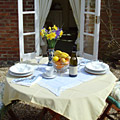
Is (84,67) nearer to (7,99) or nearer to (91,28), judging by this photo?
(7,99)

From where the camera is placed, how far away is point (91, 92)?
2246 millimetres

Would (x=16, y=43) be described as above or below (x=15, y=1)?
below

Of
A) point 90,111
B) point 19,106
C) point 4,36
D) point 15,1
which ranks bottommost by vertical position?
point 19,106

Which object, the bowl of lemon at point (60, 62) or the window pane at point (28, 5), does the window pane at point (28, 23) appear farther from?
the bowl of lemon at point (60, 62)

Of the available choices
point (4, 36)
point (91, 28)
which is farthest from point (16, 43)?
point (91, 28)

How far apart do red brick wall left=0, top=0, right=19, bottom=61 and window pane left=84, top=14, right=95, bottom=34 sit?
4.93 ft

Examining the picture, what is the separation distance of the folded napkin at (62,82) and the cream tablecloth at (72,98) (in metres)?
0.05

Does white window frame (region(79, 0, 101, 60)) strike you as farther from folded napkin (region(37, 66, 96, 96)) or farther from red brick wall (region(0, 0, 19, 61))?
folded napkin (region(37, 66, 96, 96))

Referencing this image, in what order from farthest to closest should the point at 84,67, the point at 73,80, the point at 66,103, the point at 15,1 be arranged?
the point at 15,1 < the point at 84,67 < the point at 73,80 < the point at 66,103

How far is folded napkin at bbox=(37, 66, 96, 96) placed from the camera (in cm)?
230

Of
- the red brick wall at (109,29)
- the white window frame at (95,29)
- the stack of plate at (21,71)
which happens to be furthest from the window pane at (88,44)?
the stack of plate at (21,71)

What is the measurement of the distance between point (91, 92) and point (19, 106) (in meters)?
1.60

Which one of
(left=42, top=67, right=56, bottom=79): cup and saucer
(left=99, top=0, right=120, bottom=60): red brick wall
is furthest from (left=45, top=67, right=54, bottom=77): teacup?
(left=99, top=0, right=120, bottom=60): red brick wall

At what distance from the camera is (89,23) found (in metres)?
5.17
